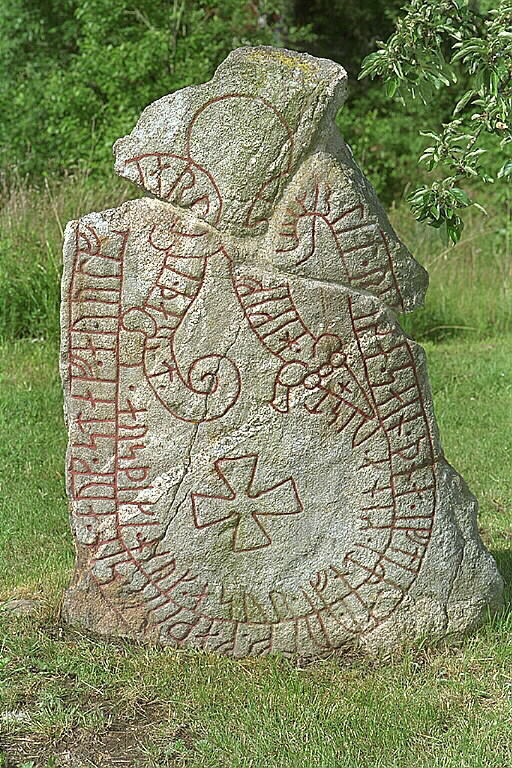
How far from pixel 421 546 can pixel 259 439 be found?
64 centimetres

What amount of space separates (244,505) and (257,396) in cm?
36

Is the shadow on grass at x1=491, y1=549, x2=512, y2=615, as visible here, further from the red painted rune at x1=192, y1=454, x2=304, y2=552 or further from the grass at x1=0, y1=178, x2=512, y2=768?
the red painted rune at x1=192, y1=454, x2=304, y2=552

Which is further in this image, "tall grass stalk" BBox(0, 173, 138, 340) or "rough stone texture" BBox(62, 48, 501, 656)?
"tall grass stalk" BBox(0, 173, 138, 340)

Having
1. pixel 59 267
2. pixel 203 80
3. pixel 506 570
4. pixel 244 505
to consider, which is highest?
pixel 203 80

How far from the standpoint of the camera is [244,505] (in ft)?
12.2

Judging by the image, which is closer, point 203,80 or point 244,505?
point 244,505

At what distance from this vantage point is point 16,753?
10.9 feet

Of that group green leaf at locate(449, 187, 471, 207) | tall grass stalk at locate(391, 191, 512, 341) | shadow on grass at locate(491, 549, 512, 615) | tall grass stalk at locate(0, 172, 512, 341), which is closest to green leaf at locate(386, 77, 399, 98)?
green leaf at locate(449, 187, 471, 207)

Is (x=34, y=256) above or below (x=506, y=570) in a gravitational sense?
above

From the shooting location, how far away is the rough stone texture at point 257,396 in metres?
3.63

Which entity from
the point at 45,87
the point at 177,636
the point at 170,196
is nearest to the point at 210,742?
the point at 177,636

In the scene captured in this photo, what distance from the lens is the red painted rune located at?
3693 mm

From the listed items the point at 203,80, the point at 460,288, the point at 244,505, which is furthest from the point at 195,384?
the point at 203,80

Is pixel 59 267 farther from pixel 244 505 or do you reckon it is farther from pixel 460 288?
pixel 244 505
